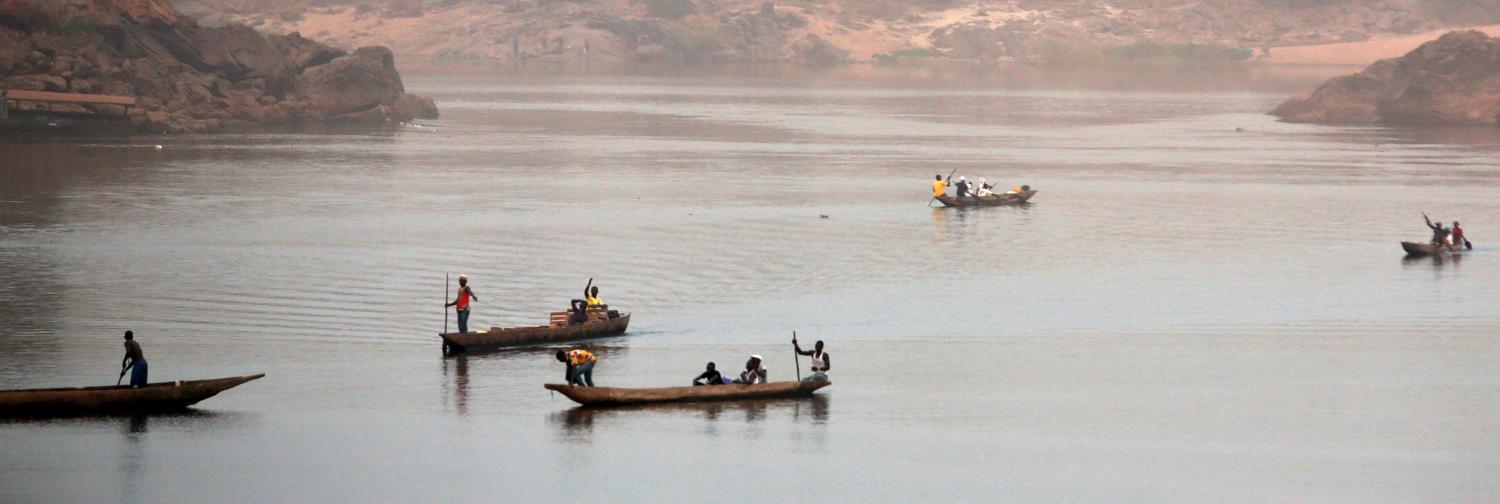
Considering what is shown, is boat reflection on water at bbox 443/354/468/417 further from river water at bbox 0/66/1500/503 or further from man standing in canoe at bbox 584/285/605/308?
man standing in canoe at bbox 584/285/605/308

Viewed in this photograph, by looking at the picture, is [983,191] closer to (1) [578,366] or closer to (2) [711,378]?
(2) [711,378]

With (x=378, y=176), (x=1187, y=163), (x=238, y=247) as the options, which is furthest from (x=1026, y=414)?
(x=1187, y=163)

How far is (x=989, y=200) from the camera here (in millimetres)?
67188

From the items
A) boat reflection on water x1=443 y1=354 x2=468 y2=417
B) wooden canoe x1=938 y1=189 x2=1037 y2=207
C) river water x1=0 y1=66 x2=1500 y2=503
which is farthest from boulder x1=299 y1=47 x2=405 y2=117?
boat reflection on water x1=443 y1=354 x2=468 y2=417

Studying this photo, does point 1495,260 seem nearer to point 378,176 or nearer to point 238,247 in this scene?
point 238,247

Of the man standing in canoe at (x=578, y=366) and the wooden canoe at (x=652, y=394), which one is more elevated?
the man standing in canoe at (x=578, y=366)

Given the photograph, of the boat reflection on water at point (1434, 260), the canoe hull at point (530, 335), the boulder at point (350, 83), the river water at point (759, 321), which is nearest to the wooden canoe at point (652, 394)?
the river water at point (759, 321)

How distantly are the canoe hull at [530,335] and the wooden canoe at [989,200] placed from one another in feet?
97.2

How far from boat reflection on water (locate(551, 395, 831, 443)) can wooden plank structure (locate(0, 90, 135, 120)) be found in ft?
207

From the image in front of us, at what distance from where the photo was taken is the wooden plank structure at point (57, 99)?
285 ft

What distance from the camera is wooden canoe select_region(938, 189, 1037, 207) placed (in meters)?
66.4

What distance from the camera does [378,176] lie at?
2960 inches

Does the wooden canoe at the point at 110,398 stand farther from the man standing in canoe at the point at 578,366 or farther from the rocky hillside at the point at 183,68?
the rocky hillside at the point at 183,68

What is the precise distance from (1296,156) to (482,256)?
54701 mm
